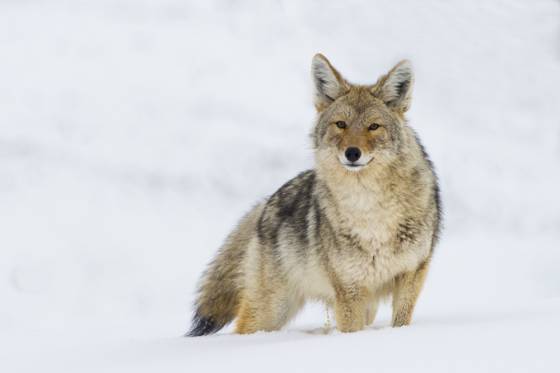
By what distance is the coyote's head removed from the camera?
4.53 m

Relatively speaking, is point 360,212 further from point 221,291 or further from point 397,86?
point 221,291

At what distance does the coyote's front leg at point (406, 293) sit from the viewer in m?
4.62

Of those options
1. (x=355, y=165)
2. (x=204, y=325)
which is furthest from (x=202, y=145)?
(x=355, y=165)

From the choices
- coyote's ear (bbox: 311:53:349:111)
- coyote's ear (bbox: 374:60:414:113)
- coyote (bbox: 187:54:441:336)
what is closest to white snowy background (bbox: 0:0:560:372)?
coyote (bbox: 187:54:441:336)

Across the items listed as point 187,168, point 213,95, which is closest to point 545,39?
point 213,95

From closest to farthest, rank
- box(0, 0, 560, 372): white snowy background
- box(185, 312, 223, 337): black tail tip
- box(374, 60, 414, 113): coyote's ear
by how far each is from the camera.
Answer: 1. box(374, 60, 414, 113): coyote's ear
2. box(185, 312, 223, 337): black tail tip
3. box(0, 0, 560, 372): white snowy background

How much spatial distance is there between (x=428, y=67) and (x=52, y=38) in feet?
17.7

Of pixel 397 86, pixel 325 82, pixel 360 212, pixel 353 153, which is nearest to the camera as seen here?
pixel 353 153

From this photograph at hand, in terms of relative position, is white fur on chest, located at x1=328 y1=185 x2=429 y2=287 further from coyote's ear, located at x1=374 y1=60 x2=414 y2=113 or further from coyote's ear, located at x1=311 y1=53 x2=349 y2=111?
coyote's ear, located at x1=311 y1=53 x2=349 y2=111

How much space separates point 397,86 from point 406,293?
4.00 ft

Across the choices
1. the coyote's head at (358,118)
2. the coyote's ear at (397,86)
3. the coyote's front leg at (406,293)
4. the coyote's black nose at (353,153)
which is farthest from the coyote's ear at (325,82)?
the coyote's front leg at (406,293)

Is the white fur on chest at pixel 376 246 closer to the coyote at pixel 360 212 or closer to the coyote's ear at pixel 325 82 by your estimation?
the coyote at pixel 360 212

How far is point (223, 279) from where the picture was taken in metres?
5.74

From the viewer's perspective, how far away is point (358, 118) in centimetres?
464
